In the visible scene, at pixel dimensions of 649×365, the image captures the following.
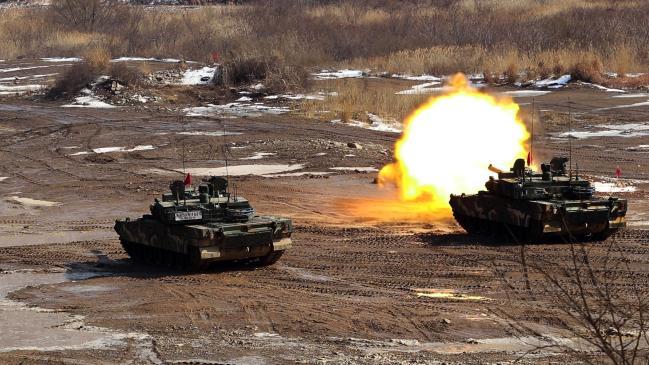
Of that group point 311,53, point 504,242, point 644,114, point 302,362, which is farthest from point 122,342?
point 311,53

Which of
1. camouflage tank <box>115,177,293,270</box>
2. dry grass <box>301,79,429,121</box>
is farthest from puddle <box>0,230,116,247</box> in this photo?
dry grass <box>301,79,429,121</box>

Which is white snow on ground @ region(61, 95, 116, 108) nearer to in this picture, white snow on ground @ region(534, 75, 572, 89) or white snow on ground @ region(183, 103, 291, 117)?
white snow on ground @ region(183, 103, 291, 117)

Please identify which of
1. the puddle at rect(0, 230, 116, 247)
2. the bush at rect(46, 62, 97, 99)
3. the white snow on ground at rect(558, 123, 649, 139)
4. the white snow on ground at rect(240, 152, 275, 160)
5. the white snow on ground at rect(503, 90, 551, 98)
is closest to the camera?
the puddle at rect(0, 230, 116, 247)

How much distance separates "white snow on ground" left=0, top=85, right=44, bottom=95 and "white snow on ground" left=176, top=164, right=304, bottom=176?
20799 mm

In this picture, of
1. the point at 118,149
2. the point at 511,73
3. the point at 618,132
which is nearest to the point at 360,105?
the point at 618,132

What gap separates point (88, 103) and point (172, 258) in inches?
1089

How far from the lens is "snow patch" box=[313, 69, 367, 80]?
52250 millimetres

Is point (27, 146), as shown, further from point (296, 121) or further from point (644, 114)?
point (644, 114)

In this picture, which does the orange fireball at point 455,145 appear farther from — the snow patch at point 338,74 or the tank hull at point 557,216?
the snow patch at point 338,74

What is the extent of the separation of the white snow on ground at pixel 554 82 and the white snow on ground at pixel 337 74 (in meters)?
8.33

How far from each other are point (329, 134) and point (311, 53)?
21578 mm

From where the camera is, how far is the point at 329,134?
3728 cm

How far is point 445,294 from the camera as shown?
1727 centimetres

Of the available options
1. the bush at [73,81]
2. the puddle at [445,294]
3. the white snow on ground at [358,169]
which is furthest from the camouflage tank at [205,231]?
the bush at [73,81]
